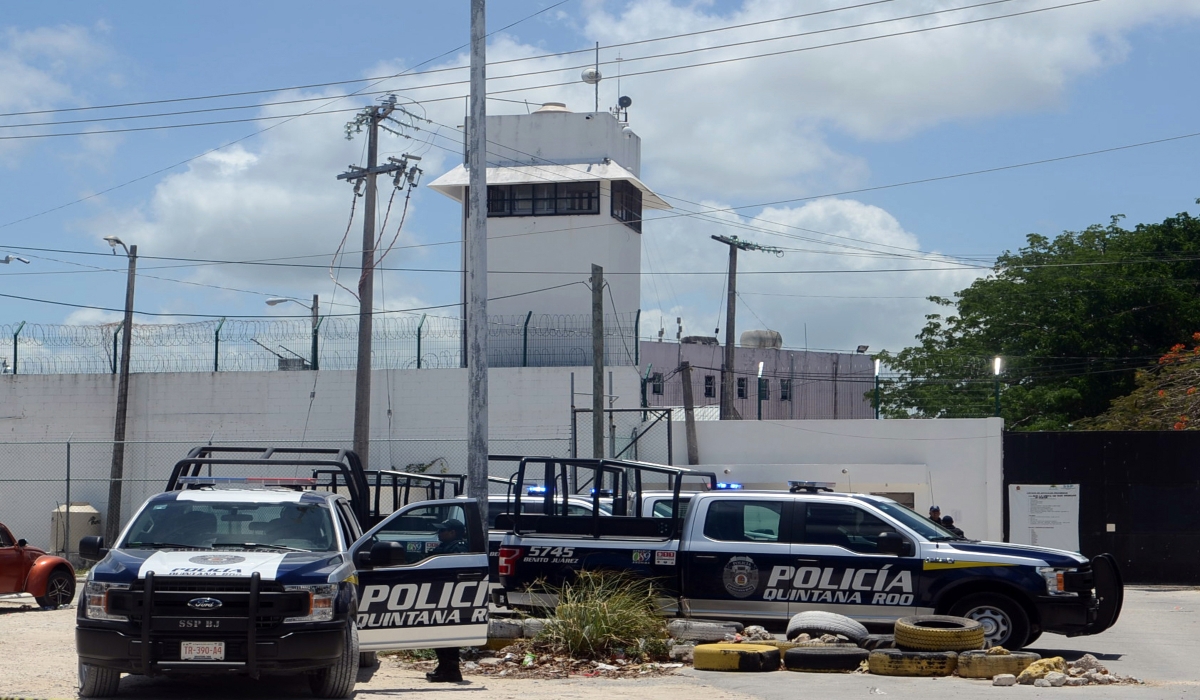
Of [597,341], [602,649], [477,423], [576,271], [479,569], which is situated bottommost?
[602,649]

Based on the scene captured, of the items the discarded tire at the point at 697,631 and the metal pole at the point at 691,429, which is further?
the metal pole at the point at 691,429

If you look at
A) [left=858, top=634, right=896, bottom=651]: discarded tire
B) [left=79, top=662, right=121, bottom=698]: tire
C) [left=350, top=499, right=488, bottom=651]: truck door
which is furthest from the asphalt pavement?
[left=79, top=662, right=121, bottom=698]: tire

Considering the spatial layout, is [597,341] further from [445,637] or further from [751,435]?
[445,637]

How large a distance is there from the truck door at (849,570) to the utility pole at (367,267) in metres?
13.9

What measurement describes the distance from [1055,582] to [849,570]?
2.04 metres

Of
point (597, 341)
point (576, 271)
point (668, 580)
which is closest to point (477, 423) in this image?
point (668, 580)

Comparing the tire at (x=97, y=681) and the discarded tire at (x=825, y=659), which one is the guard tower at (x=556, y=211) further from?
the tire at (x=97, y=681)

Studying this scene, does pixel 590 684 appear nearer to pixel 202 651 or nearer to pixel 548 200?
pixel 202 651

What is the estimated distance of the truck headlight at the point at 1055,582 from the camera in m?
12.8

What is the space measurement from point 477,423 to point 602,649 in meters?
3.83

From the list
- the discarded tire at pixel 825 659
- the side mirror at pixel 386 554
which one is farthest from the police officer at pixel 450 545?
the discarded tire at pixel 825 659

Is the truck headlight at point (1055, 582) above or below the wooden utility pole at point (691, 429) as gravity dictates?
below

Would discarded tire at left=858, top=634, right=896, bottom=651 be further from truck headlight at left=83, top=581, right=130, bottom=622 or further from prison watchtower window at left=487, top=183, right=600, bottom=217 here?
prison watchtower window at left=487, top=183, right=600, bottom=217

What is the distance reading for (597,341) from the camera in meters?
24.9
